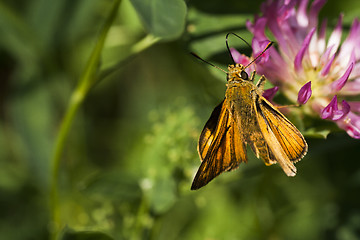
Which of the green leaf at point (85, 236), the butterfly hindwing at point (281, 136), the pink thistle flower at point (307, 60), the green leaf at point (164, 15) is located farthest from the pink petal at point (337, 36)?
the green leaf at point (85, 236)

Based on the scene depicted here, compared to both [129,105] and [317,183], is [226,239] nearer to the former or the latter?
[317,183]

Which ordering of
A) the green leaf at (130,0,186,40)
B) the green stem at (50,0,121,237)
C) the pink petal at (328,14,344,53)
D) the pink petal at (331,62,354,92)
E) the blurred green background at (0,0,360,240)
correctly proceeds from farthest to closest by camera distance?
the blurred green background at (0,0,360,240)
the pink petal at (328,14,344,53)
the green stem at (50,0,121,237)
the pink petal at (331,62,354,92)
the green leaf at (130,0,186,40)

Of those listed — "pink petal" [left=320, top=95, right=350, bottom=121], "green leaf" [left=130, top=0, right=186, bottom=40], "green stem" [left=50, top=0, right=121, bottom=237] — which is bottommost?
"green stem" [left=50, top=0, right=121, bottom=237]

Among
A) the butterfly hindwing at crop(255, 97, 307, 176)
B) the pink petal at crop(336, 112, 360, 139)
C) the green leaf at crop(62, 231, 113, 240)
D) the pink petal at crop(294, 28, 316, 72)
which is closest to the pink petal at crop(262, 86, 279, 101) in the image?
the butterfly hindwing at crop(255, 97, 307, 176)

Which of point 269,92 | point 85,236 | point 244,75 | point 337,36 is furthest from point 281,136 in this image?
point 85,236

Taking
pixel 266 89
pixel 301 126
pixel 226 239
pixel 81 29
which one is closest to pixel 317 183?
pixel 226 239

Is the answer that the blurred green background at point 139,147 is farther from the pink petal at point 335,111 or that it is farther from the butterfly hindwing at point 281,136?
the pink petal at point 335,111

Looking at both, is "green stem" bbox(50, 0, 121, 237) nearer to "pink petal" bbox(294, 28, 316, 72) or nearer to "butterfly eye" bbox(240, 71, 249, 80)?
"butterfly eye" bbox(240, 71, 249, 80)
